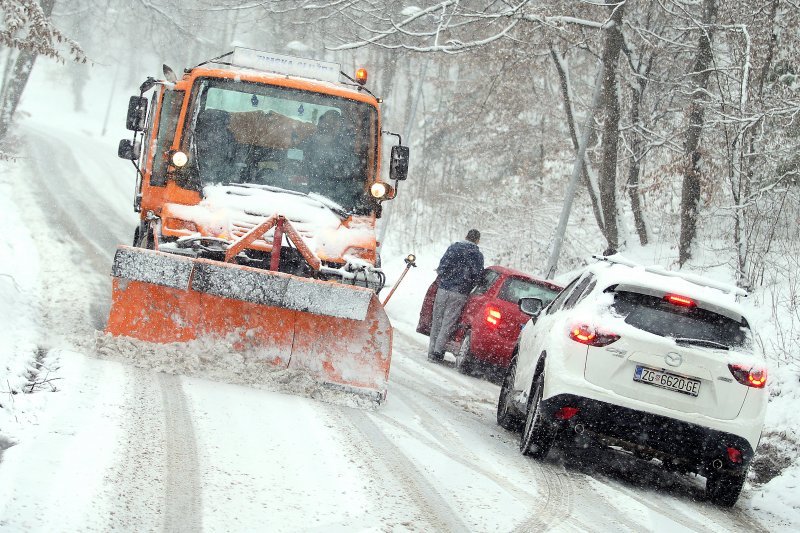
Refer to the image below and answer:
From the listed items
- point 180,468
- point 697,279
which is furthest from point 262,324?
point 697,279

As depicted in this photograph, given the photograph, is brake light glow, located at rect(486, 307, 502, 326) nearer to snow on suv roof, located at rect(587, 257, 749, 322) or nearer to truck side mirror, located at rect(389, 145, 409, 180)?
truck side mirror, located at rect(389, 145, 409, 180)

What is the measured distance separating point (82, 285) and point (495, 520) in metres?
9.26

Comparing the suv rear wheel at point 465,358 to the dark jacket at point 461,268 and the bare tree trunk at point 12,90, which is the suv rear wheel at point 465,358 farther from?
the bare tree trunk at point 12,90

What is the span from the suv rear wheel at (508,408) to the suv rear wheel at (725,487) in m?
1.98

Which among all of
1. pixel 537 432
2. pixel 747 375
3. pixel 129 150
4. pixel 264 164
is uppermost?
pixel 264 164

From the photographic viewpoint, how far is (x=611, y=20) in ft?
58.4

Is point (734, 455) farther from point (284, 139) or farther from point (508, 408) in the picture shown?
point (284, 139)

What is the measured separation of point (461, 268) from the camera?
42.2 ft

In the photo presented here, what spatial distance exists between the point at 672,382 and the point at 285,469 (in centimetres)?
279

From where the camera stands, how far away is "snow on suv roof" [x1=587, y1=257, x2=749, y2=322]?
A: 6949 mm

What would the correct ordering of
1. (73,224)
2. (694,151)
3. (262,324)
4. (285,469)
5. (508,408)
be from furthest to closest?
(73,224), (694,151), (508,408), (262,324), (285,469)

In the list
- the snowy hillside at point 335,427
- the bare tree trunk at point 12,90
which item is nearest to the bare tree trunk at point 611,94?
the snowy hillside at point 335,427

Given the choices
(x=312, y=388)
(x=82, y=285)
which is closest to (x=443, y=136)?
(x=82, y=285)

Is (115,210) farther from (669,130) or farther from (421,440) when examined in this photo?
(421,440)
